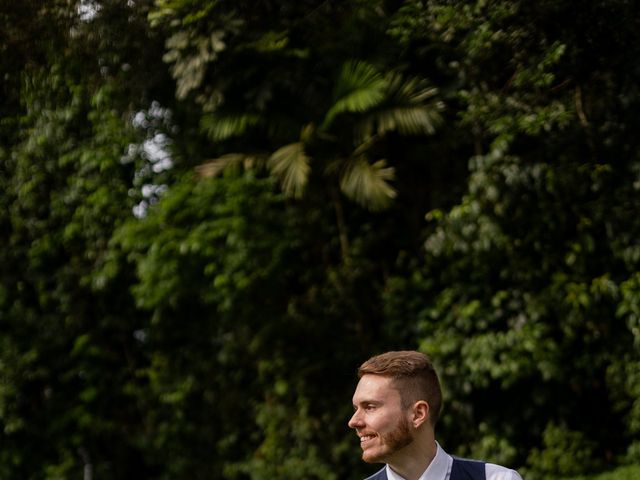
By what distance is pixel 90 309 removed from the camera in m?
11.5

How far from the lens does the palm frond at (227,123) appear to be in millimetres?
9766

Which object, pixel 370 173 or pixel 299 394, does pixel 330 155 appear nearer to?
pixel 370 173

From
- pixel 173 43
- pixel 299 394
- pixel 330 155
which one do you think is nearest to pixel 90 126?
pixel 173 43

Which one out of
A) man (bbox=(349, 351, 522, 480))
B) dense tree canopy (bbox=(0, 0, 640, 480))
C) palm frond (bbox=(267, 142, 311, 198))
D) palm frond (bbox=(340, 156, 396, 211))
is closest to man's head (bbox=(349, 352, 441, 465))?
man (bbox=(349, 351, 522, 480))

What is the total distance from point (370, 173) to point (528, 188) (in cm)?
143

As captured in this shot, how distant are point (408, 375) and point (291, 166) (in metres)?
6.64

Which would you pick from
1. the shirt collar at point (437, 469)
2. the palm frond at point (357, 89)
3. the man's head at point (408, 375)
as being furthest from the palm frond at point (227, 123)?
the shirt collar at point (437, 469)

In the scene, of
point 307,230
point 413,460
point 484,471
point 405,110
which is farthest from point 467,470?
point 307,230

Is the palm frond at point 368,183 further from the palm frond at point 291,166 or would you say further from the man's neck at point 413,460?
the man's neck at point 413,460

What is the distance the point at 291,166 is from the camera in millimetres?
9398

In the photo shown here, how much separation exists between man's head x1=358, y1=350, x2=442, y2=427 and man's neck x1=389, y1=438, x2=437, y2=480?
0.26 feet

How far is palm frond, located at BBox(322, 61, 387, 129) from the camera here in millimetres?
8999

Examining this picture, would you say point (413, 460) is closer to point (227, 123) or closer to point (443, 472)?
point (443, 472)

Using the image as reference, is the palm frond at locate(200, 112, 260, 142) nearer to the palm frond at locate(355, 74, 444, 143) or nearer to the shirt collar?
the palm frond at locate(355, 74, 444, 143)
